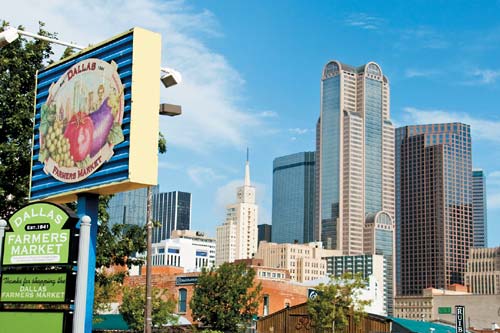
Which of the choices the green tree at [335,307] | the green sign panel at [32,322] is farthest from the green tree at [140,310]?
the green sign panel at [32,322]

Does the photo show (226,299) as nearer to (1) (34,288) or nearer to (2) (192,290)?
(2) (192,290)

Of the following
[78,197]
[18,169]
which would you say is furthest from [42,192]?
[18,169]

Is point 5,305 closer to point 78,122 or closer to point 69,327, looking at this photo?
point 69,327

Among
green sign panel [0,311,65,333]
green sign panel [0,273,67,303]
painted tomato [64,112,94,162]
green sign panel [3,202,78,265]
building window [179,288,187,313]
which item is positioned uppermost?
painted tomato [64,112,94,162]

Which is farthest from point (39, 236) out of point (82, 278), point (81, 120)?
point (81, 120)

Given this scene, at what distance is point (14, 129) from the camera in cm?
3291

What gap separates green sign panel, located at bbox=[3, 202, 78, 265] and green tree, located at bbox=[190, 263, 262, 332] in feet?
212

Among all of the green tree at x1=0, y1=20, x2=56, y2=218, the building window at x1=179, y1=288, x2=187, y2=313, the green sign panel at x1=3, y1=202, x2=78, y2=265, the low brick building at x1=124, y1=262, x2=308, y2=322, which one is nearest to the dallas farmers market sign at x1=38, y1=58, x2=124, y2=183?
the green sign panel at x1=3, y1=202, x2=78, y2=265

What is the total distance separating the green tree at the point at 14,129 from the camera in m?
32.3

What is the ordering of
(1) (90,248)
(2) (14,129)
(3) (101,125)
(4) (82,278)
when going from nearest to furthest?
1. (4) (82,278)
2. (1) (90,248)
3. (3) (101,125)
4. (2) (14,129)

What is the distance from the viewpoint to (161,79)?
2191 cm

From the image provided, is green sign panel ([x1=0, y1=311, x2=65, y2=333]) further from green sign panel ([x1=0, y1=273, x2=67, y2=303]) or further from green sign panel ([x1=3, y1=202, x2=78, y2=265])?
green sign panel ([x1=3, y1=202, x2=78, y2=265])

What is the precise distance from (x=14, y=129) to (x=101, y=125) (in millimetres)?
12547

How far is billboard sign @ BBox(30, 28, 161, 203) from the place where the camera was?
20.7 meters
